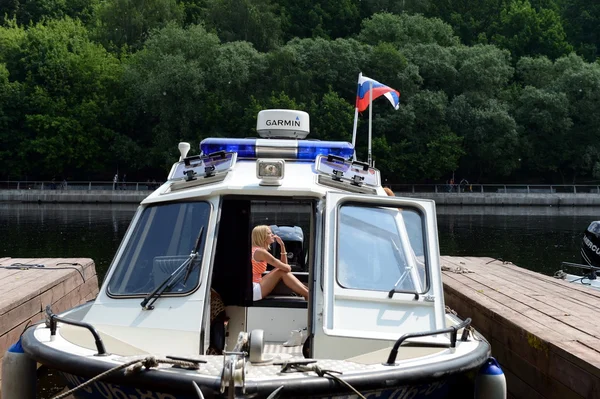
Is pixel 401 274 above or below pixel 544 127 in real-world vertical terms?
below

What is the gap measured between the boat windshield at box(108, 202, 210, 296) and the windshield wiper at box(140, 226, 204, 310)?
0.03 meters

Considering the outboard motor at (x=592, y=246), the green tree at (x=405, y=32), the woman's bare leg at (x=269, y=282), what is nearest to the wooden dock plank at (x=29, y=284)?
the woman's bare leg at (x=269, y=282)

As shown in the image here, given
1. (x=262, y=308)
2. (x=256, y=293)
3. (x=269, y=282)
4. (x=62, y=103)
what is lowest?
(x=262, y=308)

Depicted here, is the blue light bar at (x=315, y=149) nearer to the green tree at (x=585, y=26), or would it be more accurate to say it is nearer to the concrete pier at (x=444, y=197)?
the concrete pier at (x=444, y=197)

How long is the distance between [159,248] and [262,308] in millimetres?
1608

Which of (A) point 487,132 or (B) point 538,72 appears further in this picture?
(B) point 538,72

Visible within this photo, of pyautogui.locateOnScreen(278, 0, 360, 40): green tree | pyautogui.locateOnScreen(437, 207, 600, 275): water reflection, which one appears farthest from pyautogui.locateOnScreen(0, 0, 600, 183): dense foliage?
pyautogui.locateOnScreen(278, 0, 360, 40): green tree

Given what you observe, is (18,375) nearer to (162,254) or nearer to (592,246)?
(162,254)

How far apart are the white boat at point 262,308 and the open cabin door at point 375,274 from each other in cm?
1

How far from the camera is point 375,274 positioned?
7.75 m

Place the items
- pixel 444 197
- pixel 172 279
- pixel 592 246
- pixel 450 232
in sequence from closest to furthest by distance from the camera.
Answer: pixel 172 279, pixel 592 246, pixel 450 232, pixel 444 197

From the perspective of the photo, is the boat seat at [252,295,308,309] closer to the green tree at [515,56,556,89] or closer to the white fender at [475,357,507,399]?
the white fender at [475,357,507,399]

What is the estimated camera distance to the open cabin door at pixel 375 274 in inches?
286

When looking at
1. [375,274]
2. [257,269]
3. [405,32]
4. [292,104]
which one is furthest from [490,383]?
[405,32]
